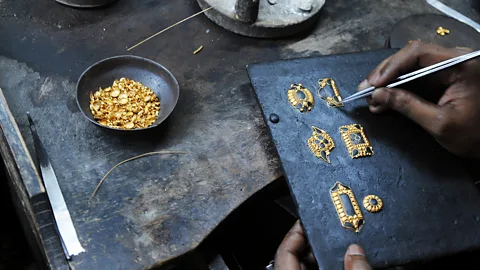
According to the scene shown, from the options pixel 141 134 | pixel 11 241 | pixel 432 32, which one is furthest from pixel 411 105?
pixel 11 241

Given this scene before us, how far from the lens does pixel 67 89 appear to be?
4.83ft

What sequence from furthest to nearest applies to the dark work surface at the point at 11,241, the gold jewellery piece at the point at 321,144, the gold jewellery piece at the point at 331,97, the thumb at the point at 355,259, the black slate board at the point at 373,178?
the dark work surface at the point at 11,241, the gold jewellery piece at the point at 331,97, the gold jewellery piece at the point at 321,144, the black slate board at the point at 373,178, the thumb at the point at 355,259

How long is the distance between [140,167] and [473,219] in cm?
90

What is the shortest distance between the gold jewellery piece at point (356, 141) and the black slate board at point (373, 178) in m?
0.02

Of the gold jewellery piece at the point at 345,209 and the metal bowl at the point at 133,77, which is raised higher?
the metal bowl at the point at 133,77

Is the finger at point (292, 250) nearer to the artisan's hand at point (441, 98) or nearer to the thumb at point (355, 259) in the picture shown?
the thumb at point (355, 259)

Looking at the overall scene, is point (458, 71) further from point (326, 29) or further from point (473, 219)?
point (326, 29)

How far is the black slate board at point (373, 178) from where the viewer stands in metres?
1.25

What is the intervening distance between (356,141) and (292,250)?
35 centimetres

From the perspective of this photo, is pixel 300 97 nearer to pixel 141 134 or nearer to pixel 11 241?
pixel 141 134

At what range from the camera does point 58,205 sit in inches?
48.5

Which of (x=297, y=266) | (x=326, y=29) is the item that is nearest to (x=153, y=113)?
(x=297, y=266)

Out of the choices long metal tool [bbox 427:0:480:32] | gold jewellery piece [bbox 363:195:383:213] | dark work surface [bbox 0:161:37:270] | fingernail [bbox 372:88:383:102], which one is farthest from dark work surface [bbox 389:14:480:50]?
dark work surface [bbox 0:161:37:270]

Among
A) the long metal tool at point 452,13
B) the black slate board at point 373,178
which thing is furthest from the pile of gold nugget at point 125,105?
the long metal tool at point 452,13
